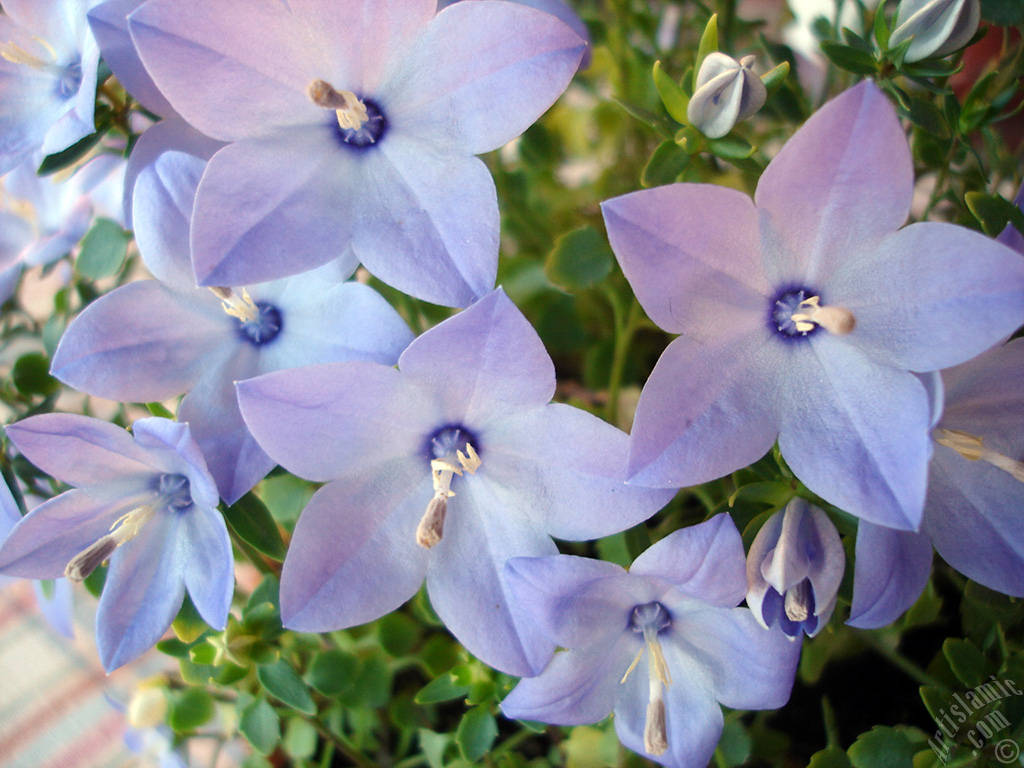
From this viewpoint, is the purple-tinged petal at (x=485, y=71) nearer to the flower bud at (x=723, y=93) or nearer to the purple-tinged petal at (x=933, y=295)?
the flower bud at (x=723, y=93)

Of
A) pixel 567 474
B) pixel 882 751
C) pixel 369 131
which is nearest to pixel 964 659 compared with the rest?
pixel 882 751

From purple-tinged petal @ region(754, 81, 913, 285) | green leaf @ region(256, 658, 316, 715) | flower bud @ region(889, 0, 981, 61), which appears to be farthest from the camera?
green leaf @ region(256, 658, 316, 715)

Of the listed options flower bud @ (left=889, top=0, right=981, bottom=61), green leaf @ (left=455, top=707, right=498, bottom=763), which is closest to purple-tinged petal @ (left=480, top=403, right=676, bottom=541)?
green leaf @ (left=455, top=707, right=498, bottom=763)

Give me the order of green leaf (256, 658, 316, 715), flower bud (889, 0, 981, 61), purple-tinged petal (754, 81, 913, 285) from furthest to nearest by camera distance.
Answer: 1. green leaf (256, 658, 316, 715)
2. flower bud (889, 0, 981, 61)
3. purple-tinged petal (754, 81, 913, 285)

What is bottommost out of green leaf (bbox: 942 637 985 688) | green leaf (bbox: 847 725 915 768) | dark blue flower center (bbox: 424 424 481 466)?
→ green leaf (bbox: 847 725 915 768)

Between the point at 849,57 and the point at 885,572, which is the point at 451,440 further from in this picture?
the point at 849,57

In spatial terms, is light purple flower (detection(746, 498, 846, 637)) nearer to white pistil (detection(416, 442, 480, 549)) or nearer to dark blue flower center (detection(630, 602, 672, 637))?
dark blue flower center (detection(630, 602, 672, 637))

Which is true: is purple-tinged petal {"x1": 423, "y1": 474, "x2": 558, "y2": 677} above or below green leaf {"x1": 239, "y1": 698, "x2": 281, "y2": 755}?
above
